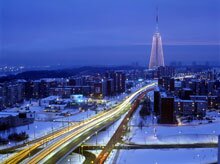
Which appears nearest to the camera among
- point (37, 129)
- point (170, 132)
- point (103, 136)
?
point (103, 136)

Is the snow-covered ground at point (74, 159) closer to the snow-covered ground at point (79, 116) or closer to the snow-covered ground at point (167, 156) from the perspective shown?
the snow-covered ground at point (167, 156)

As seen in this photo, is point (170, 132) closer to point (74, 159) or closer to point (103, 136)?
point (103, 136)

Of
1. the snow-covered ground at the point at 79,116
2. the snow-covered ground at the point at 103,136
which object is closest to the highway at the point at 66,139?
the snow-covered ground at the point at 103,136

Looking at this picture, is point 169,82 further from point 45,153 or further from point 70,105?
point 45,153

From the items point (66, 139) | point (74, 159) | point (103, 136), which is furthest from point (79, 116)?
point (74, 159)

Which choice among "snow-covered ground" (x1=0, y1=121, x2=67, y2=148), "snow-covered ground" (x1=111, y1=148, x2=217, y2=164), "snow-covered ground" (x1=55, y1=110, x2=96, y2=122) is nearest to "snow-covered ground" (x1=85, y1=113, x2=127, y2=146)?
"snow-covered ground" (x1=111, y1=148, x2=217, y2=164)

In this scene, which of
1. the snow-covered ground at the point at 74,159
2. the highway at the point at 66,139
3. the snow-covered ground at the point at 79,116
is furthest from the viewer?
the snow-covered ground at the point at 79,116

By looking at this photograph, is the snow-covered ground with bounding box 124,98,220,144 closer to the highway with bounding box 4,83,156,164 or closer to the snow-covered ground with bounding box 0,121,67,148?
the highway with bounding box 4,83,156,164

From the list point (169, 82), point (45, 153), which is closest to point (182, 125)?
point (45, 153)
